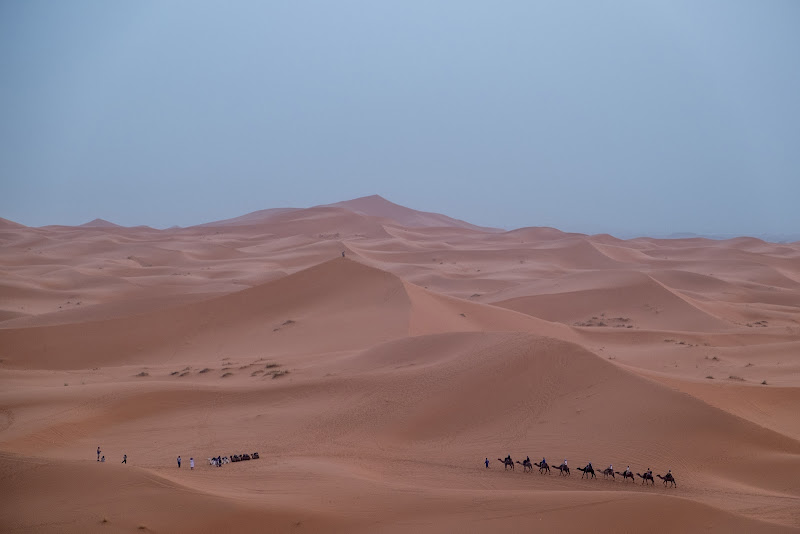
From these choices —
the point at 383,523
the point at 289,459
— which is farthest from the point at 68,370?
the point at 383,523

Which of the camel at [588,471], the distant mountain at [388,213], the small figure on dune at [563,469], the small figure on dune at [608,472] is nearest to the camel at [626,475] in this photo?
the small figure on dune at [608,472]

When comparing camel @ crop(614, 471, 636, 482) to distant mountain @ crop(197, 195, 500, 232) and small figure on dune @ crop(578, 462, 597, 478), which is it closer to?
small figure on dune @ crop(578, 462, 597, 478)

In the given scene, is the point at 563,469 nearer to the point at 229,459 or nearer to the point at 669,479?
the point at 669,479

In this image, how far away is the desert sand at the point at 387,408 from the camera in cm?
895

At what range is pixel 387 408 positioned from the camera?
14852 mm

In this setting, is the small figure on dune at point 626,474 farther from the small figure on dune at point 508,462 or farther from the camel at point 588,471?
the small figure on dune at point 508,462

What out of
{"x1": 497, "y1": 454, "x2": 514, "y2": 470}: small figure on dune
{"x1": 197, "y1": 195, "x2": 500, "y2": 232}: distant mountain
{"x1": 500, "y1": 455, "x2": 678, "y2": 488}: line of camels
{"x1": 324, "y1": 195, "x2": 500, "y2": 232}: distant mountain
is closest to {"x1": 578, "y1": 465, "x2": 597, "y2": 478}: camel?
{"x1": 500, "y1": 455, "x2": 678, "y2": 488}: line of camels

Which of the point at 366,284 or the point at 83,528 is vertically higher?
the point at 366,284

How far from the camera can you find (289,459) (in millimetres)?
12031

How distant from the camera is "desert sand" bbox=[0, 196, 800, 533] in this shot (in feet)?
29.4

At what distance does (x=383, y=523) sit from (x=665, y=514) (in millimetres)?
3362

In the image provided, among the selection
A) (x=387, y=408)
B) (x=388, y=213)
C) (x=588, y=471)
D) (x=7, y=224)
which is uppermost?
(x=388, y=213)

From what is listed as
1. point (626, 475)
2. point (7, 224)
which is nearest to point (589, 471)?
point (626, 475)

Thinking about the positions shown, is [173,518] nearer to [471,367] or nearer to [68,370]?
[471,367]
